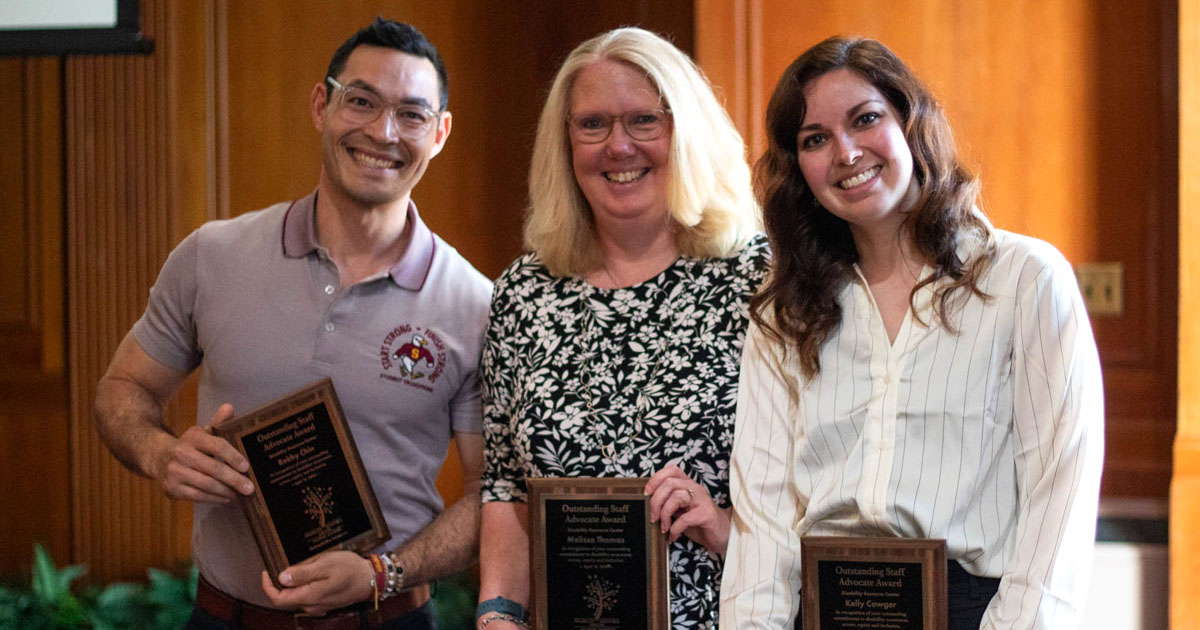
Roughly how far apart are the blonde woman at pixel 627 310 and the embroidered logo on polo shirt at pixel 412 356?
0.14 m

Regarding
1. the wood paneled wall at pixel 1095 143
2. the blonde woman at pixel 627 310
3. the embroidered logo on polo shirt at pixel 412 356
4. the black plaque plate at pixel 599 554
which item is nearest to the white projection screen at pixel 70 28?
the embroidered logo on polo shirt at pixel 412 356

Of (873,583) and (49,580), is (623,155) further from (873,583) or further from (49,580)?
(49,580)

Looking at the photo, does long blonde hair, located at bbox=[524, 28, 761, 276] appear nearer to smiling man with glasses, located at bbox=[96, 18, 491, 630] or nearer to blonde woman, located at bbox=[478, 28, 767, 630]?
blonde woman, located at bbox=[478, 28, 767, 630]

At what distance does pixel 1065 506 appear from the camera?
1637mm

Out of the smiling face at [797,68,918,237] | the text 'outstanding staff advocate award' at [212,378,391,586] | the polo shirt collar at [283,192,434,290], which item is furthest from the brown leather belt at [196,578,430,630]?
the smiling face at [797,68,918,237]

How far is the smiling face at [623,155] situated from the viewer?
2129 millimetres

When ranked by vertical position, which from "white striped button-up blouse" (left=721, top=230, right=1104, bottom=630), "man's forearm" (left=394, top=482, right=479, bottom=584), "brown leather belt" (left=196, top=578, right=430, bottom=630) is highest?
"white striped button-up blouse" (left=721, top=230, right=1104, bottom=630)

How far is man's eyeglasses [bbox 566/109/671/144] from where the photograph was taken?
2133mm

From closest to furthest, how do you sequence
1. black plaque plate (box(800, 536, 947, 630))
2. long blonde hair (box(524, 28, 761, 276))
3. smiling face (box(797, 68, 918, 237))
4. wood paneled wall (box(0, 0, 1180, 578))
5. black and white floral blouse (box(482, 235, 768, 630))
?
black plaque plate (box(800, 536, 947, 630)) < smiling face (box(797, 68, 918, 237)) < black and white floral blouse (box(482, 235, 768, 630)) < long blonde hair (box(524, 28, 761, 276)) < wood paneled wall (box(0, 0, 1180, 578))

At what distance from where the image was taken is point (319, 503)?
2033mm

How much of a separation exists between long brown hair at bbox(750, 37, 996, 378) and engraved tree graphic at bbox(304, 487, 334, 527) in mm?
854

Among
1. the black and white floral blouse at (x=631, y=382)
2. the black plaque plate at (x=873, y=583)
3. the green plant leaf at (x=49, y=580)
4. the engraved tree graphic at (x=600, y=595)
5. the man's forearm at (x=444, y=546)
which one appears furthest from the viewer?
the green plant leaf at (x=49, y=580)

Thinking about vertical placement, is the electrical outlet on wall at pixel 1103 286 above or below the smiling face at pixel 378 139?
below

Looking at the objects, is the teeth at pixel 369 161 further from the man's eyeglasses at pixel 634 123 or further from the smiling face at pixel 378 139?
the man's eyeglasses at pixel 634 123
